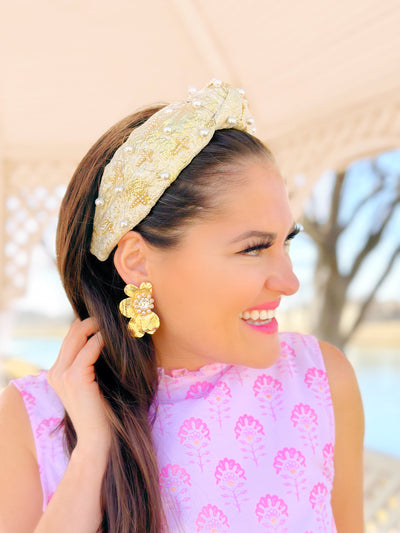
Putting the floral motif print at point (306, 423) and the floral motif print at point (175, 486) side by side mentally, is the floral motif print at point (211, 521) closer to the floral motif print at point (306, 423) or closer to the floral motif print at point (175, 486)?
the floral motif print at point (175, 486)

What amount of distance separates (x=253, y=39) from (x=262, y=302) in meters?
2.30

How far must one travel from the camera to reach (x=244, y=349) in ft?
3.90

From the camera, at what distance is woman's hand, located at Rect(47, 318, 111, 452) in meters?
1.21

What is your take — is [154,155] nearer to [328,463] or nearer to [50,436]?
[50,436]

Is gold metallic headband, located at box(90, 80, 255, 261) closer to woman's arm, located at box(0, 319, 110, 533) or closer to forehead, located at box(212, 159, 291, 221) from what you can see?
forehead, located at box(212, 159, 291, 221)

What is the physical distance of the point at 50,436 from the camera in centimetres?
131

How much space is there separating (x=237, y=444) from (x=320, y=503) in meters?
0.22

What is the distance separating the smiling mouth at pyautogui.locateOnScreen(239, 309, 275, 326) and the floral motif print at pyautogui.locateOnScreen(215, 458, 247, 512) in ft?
1.10

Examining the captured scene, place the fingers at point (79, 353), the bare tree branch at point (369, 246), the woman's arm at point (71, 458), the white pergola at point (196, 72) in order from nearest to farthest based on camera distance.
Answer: the woman's arm at point (71, 458), the fingers at point (79, 353), the white pergola at point (196, 72), the bare tree branch at point (369, 246)

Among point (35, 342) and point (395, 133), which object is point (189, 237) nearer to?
point (395, 133)

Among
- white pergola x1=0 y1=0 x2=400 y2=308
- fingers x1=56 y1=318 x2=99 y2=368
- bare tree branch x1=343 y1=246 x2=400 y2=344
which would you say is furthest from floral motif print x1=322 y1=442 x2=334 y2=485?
bare tree branch x1=343 y1=246 x2=400 y2=344

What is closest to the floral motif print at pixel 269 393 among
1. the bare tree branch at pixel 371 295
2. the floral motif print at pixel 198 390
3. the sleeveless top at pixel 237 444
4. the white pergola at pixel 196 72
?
the sleeveless top at pixel 237 444

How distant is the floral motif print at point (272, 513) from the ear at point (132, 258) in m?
0.56

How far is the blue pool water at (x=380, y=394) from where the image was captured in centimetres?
1062
